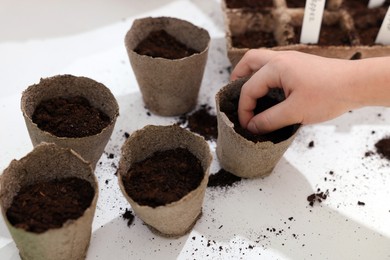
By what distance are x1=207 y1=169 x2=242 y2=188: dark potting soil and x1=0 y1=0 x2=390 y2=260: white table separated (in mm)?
20

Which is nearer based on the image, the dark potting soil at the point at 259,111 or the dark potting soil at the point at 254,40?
the dark potting soil at the point at 259,111

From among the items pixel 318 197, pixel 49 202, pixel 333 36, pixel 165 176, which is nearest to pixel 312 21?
pixel 333 36

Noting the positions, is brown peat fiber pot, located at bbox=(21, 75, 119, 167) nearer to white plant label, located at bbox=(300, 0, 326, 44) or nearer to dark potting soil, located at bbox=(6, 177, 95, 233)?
dark potting soil, located at bbox=(6, 177, 95, 233)

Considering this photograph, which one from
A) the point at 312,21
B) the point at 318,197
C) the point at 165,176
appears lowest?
the point at 318,197

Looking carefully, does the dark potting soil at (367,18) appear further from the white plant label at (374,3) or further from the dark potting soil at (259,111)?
the dark potting soil at (259,111)

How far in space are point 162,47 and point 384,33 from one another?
70 centimetres

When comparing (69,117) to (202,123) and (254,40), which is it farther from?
(254,40)

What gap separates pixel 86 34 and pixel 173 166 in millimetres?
767

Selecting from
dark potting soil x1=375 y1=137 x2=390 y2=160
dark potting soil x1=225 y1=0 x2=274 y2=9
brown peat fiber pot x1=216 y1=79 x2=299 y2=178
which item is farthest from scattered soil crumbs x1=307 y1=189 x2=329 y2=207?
dark potting soil x1=225 y1=0 x2=274 y2=9

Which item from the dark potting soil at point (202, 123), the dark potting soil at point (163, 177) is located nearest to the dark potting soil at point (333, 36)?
the dark potting soil at point (202, 123)

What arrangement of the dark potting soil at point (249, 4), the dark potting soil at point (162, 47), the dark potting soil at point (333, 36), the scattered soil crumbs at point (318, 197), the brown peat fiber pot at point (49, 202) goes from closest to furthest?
1. the brown peat fiber pot at point (49, 202)
2. the scattered soil crumbs at point (318, 197)
3. the dark potting soil at point (162, 47)
4. the dark potting soil at point (333, 36)
5. the dark potting soil at point (249, 4)

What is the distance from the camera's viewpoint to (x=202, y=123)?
53.6 inches

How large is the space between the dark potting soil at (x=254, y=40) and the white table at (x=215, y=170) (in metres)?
0.11

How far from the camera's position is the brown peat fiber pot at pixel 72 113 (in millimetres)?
1075
